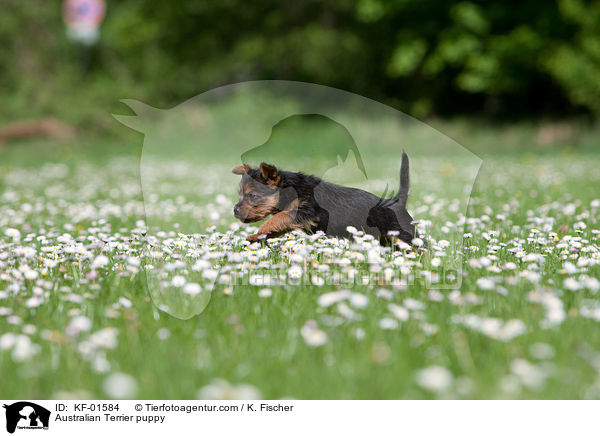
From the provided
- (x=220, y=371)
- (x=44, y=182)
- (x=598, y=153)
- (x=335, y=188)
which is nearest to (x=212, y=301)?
(x=220, y=371)

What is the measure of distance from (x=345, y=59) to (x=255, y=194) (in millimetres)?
23615

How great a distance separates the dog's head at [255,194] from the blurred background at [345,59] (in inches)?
563

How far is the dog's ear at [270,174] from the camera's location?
12.5 feet

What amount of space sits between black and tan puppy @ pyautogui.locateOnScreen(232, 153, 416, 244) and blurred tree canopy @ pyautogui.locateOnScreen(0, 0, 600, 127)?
56.8 ft

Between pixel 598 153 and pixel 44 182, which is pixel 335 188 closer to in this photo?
pixel 44 182

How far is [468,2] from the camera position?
23.0m

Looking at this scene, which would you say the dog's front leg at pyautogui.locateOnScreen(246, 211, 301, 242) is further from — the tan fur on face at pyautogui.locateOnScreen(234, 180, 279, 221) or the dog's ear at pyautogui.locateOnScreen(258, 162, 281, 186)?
the dog's ear at pyautogui.locateOnScreen(258, 162, 281, 186)

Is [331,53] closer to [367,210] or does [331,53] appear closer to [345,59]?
[345,59]

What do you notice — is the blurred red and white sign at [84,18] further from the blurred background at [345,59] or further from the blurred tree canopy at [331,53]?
the blurred tree canopy at [331,53]

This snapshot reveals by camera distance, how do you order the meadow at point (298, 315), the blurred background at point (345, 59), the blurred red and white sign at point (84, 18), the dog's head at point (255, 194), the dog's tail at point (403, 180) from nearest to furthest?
1. the meadow at point (298, 315)
2. the dog's head at point (255, 194)
3. the dog's tail at point (403, 180)
4. the blurred background at point (345, 59)
5. the blurred red and white sign at point (84, 18)

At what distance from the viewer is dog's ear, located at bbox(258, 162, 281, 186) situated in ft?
12.5

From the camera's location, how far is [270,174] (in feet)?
12.7
